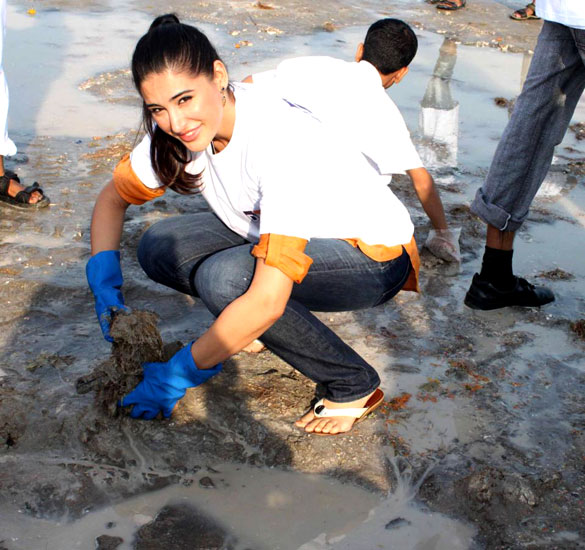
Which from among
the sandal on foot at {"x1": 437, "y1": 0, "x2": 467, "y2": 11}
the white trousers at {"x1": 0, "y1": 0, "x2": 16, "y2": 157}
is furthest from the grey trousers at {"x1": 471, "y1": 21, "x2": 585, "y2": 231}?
the sandal on foot at {"x1": 437, "y1": 0, "x2": 467, "y2": 11}

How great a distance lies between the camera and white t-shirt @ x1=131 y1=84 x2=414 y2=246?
1.92 m

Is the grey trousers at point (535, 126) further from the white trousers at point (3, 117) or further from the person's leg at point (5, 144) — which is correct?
the white trousers at point (3, 117)

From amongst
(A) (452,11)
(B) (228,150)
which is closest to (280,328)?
(B) (228,150)

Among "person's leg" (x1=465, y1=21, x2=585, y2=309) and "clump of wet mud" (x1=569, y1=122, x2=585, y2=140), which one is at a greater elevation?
"person's leg" (x1=465, y1=21, x2=585, y2=309)

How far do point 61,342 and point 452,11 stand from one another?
665 centimetres

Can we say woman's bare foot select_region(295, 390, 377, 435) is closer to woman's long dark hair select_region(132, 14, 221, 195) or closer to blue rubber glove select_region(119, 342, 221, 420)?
blue rubber glove select_region(119, 342, 221, 420)

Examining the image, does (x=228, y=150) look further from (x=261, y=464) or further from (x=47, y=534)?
(x=47, y=534)

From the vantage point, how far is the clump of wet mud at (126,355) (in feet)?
6.95

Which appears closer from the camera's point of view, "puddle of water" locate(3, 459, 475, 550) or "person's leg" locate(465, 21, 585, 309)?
"puddle of water" locate(3, 459, 475, 550)

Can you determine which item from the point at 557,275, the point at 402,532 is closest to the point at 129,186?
the point at 402,532

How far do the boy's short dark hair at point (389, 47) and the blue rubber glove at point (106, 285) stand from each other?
134 cm

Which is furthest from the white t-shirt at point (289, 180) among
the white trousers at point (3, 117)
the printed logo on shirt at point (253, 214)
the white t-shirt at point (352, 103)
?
the white trousers at point (3, 117)

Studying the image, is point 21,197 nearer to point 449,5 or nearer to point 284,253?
point 284,253

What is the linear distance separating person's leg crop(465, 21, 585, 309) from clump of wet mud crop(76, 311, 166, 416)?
1.25 m
